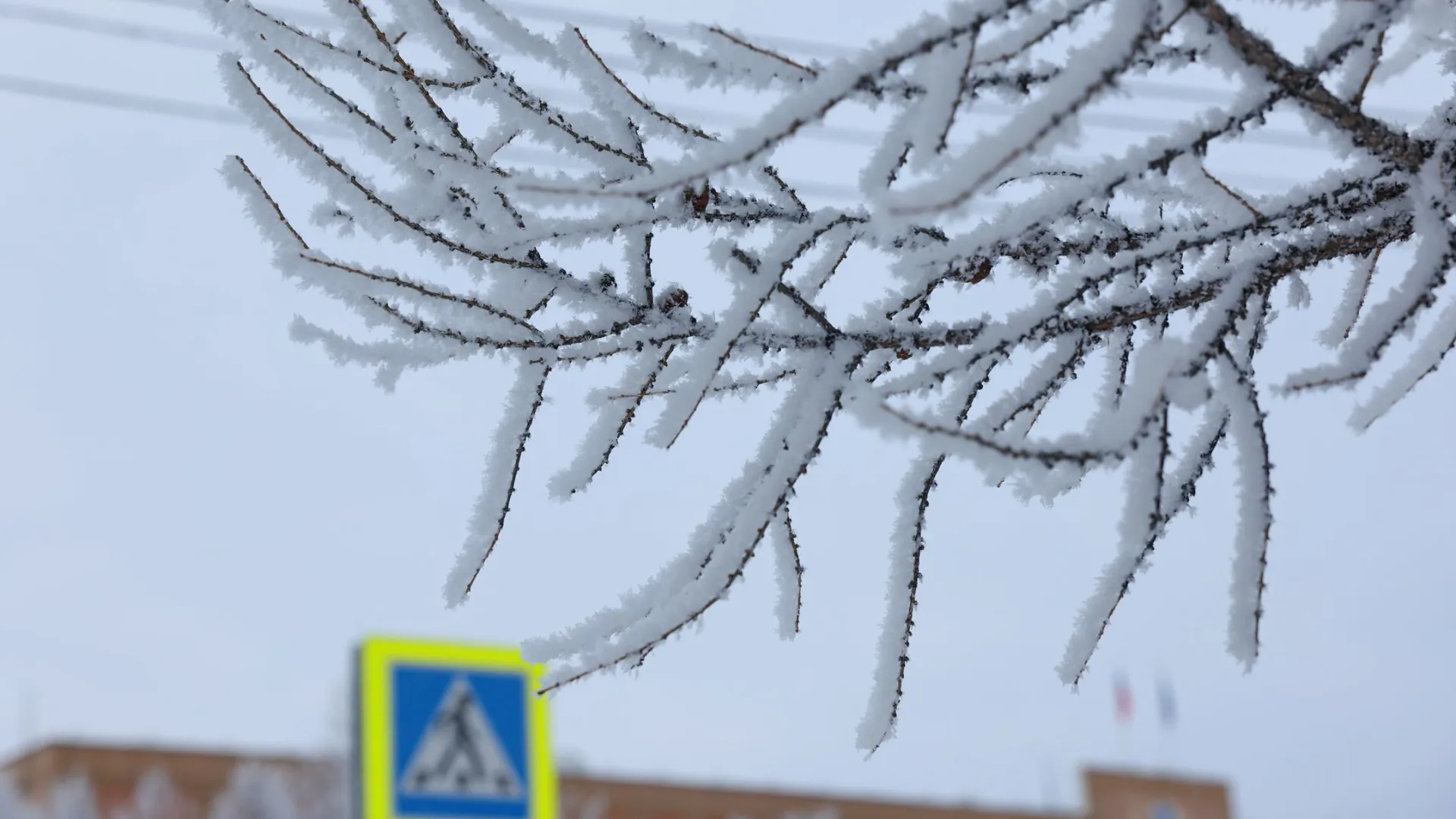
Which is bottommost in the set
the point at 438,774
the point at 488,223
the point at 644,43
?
the point at 438,774

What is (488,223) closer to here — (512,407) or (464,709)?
(512,407)

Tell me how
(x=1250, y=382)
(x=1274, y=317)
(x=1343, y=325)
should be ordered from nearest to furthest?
(x=1250, y=382) < (x=1274, y=317) < (x=1343, y=325)

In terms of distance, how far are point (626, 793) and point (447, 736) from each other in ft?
65.8

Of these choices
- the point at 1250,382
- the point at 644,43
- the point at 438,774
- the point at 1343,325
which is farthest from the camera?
the point at 438,774

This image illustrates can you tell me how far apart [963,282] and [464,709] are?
225 inches

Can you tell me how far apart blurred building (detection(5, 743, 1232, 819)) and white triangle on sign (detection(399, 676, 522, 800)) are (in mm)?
10994

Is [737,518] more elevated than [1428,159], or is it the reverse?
[1428,159]

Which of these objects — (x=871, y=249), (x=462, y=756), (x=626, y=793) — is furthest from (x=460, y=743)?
(x=626, y=793)

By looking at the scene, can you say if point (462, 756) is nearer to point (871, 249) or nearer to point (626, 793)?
point (871, 249)

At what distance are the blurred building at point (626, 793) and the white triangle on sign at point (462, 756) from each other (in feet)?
36.1

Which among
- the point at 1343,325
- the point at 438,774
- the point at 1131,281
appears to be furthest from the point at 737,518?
the point at 438,774

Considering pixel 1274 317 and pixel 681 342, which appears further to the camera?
pixel 1274 317

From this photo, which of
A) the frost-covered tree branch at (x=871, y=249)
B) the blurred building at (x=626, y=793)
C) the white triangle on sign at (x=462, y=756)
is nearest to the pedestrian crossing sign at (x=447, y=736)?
the white triangle on sign at (x=462, y=756)

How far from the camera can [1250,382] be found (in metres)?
1.25
